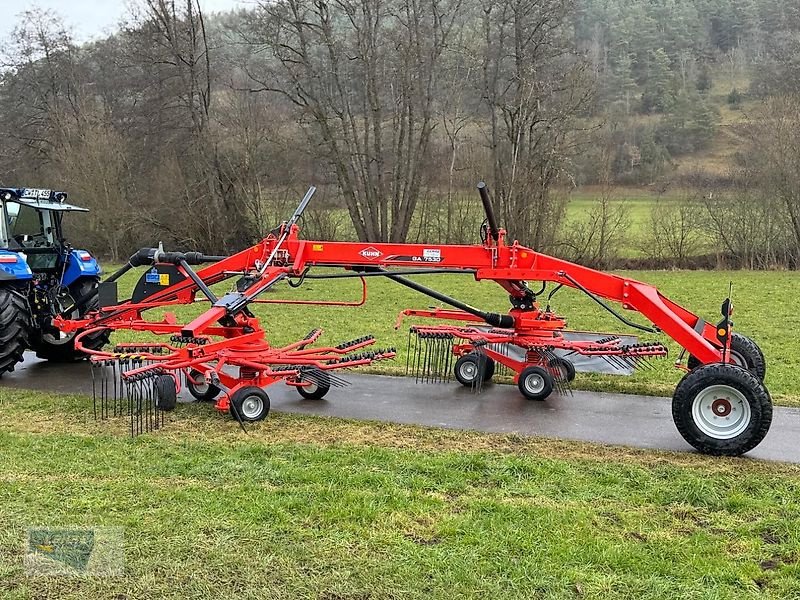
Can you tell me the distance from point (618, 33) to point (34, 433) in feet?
111

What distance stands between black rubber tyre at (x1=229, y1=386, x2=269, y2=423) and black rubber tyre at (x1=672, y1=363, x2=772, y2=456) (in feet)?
10.4

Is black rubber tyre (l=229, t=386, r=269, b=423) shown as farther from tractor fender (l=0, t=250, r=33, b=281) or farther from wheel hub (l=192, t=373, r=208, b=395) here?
tractor fender (l=0, t=250, r=33, b=281)

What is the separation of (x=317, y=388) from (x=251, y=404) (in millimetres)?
866

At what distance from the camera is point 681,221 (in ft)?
68.0

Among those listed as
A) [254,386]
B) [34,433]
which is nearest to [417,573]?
[254,386]

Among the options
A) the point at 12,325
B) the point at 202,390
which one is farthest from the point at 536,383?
the point at 12,325

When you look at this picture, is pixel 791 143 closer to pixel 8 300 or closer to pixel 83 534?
pixel 8 300

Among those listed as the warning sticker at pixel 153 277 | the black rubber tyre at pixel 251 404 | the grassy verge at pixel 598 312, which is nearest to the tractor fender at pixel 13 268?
the warning sticker at pixel 153 277

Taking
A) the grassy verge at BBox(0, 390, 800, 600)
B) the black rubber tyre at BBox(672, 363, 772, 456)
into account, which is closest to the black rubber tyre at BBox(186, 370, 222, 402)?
the grassy verge at BBox(0, 390, 800, 600)

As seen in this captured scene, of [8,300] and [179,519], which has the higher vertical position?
[8,300]

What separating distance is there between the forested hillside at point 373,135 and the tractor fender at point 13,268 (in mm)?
15570

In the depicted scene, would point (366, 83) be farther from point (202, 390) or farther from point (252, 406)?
point (252, 406)

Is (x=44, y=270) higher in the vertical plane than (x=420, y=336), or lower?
higher

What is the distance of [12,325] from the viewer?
23.6 feet
